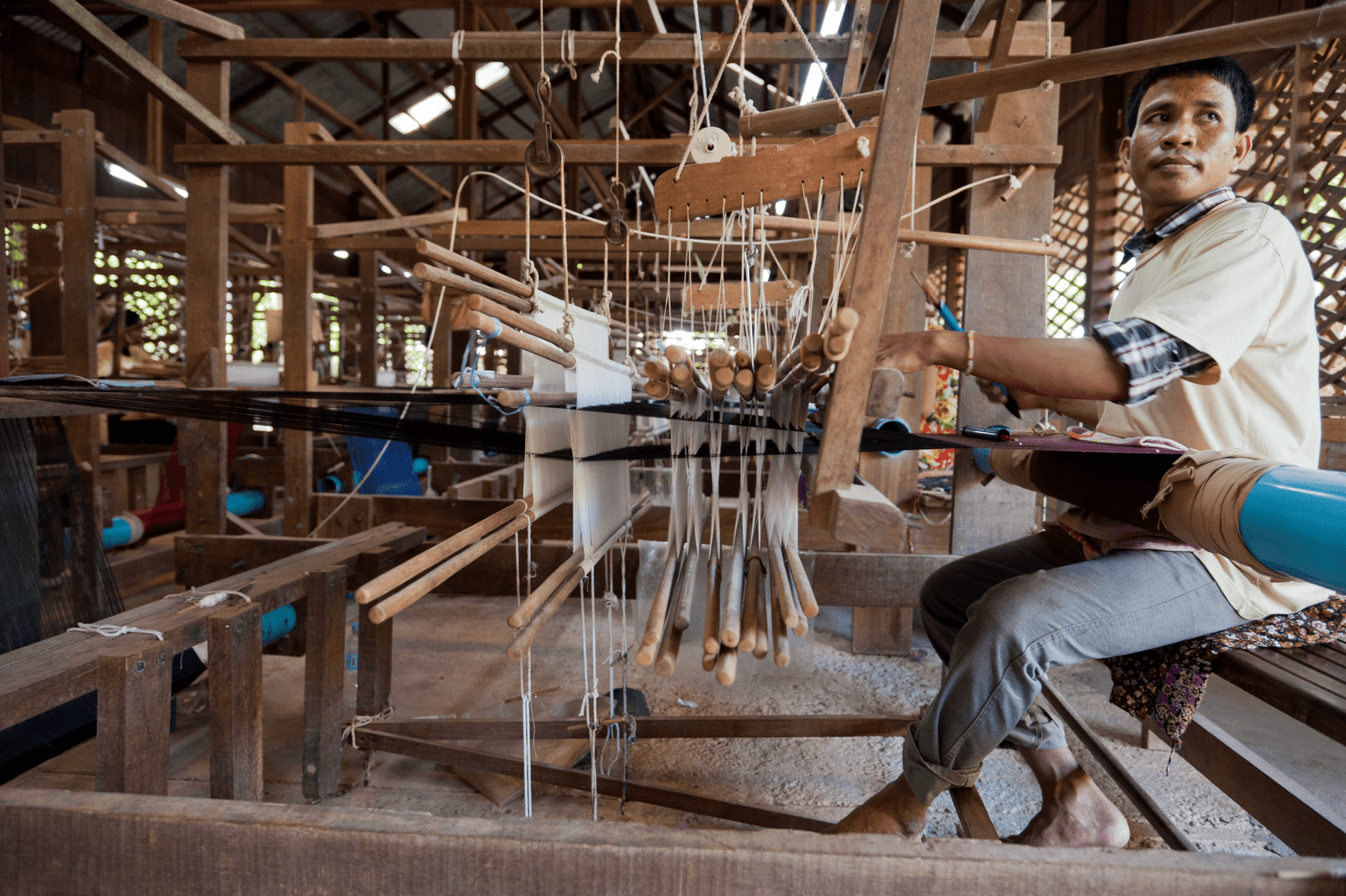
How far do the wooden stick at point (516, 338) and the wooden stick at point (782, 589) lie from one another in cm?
44

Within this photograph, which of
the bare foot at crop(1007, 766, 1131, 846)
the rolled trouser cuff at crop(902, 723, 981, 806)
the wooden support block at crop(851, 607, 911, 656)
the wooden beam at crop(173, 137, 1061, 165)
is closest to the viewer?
the rolled trouser cuff at crop(902, 723, 981, 806)

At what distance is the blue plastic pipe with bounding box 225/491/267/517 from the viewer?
471 centimetres

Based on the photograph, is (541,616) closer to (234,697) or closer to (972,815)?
(234,697)

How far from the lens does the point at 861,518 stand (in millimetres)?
988

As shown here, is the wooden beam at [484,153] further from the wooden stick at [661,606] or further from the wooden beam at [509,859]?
the wooden beam at [509,859]

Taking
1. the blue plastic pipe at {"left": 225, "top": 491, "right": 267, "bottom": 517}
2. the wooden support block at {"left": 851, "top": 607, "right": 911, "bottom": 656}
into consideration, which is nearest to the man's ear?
the wooden support block at {"left": 851, "top": 607, "right": 911, "bottom": 656}

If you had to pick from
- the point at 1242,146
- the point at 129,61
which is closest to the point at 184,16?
the point at 129,61

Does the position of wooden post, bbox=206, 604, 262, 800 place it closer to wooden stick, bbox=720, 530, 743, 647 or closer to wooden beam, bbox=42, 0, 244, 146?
wooden stick, bbox=720, 530, 743, 647

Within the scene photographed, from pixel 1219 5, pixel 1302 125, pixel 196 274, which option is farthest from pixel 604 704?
pixel 1219 5

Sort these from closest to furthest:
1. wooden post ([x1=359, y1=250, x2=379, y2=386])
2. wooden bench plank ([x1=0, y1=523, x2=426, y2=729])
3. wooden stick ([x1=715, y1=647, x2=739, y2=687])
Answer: wooden stick ([x1=715, y1=647, x2=739, y2=687]), wooden bench plank ([x1=0, y1=523, x2=426, y2=729]), wooden post ([x1=359, y1=250, x2=379, y2=386])

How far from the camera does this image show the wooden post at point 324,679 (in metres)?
1.75

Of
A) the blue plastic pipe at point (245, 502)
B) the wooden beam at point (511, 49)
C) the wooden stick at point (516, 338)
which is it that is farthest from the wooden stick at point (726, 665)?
the blue plastic pipe at point (245, 502)

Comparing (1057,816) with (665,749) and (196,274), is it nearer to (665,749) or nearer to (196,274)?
(665,749)

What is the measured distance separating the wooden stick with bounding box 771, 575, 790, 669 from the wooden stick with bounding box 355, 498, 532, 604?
0.41 meters
